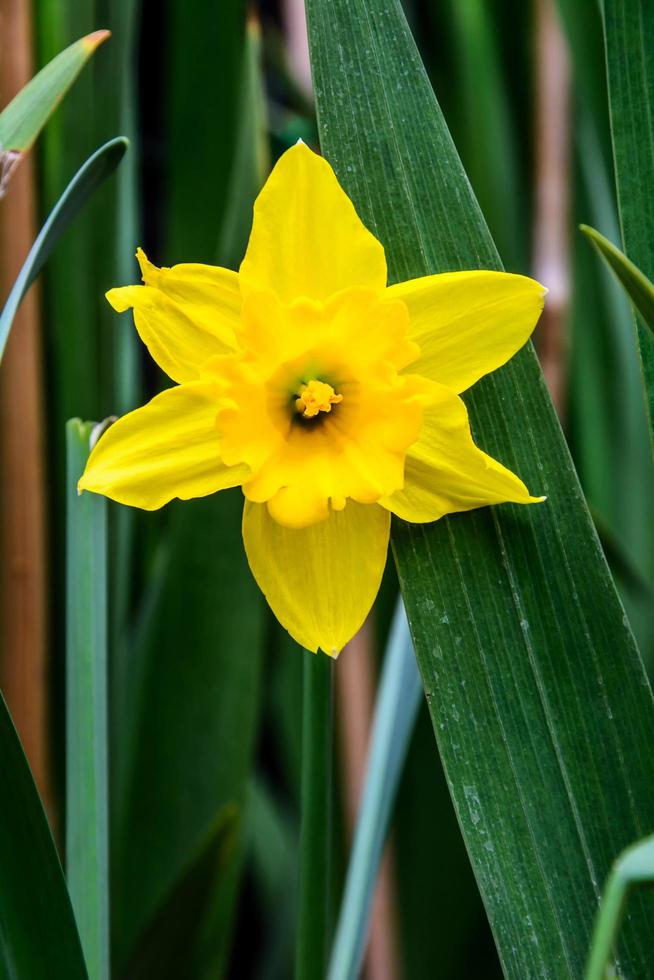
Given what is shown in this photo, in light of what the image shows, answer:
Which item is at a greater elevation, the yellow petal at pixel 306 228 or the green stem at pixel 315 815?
the yellow petal at pixel 306 228

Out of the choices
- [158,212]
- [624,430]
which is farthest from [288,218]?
[158,212]

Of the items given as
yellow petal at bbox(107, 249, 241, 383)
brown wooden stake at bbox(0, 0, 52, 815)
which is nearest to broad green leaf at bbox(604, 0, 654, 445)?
yellow petal at bbox(107, 249, 241, 383)

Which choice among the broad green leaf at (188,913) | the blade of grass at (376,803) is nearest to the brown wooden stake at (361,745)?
the broad green leaf at (188,913)

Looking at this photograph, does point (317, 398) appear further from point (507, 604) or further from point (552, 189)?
point (552, 189)

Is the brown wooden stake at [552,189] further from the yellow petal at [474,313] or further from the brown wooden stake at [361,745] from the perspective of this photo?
the yellow petal at [474,313]

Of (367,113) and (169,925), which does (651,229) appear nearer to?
(367,113)

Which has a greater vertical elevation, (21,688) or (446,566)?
(446,566)
